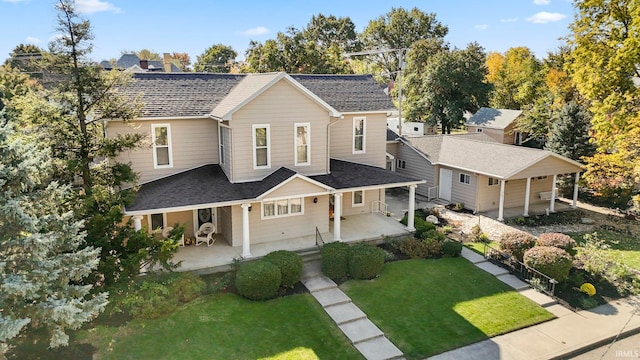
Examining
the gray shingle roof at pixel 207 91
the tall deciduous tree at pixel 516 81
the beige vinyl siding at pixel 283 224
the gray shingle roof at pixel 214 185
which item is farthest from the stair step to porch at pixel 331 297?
the tall deciduous tree at pixel 516 81

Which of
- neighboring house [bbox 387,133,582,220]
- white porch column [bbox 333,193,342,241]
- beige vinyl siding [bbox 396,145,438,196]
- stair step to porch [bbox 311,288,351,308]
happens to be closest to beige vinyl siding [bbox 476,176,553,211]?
neighboring house [bbox 387,133,582,220]

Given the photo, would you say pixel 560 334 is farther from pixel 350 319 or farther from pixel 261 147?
pixel 261 147

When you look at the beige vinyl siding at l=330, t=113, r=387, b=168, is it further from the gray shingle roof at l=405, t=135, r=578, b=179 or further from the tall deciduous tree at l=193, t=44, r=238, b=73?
the tall deciduous tree at l=193, t=44, r=238, b=73

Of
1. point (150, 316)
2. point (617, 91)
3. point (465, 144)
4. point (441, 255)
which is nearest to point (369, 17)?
point (465, 144)

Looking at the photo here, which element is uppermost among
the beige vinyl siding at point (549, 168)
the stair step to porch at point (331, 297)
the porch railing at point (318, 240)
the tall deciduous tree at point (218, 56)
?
the tall deciduous tree at point (218, 56)

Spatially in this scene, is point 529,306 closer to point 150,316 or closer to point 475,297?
point 475,297

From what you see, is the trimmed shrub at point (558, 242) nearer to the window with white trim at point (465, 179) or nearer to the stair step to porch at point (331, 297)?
the window with white trim at point (465, 179)

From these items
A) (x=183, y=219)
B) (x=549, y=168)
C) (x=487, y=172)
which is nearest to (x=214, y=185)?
(x=183, y=219)
